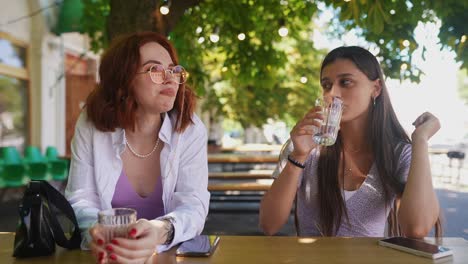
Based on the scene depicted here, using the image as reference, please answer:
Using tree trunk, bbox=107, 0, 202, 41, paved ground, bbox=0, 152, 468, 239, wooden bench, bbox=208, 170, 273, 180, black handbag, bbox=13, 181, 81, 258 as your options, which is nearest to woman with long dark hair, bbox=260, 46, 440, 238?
black handbag, bbox=13, 181, 81, 258

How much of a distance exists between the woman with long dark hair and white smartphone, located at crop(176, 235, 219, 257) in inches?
18.6

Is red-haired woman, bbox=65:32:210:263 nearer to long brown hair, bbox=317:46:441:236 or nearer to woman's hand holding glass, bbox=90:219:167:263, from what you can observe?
woman's hand holding glass, bbox=90:219:167:263

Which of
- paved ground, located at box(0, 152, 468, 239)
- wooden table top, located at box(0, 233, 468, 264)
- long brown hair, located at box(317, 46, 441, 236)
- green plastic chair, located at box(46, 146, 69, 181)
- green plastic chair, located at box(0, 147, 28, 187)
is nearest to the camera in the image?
wooden table top, located at box(0, 233, 468, 264)

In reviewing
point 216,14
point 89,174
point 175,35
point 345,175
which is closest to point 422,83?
point 216,14

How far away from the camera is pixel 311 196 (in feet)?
7.17

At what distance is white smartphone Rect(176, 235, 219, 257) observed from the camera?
1492 mm

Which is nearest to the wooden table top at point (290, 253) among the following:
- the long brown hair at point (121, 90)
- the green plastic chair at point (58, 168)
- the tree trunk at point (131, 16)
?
the long brown hair at point (121, 90)

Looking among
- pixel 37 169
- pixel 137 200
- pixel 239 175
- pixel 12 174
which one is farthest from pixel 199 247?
pixel 37 169

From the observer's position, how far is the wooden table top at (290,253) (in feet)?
4.74

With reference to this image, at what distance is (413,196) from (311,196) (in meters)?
0.51

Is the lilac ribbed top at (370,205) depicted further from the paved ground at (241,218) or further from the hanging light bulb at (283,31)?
the hanging light bulb at (283,31)

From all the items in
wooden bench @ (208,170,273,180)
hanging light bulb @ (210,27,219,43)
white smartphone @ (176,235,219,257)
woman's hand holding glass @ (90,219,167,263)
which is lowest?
wooden bench @ (208,170,273,180)

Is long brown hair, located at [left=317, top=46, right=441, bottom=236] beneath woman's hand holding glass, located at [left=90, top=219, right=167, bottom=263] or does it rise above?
above

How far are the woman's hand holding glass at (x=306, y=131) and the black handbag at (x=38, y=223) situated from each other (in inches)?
39.4
